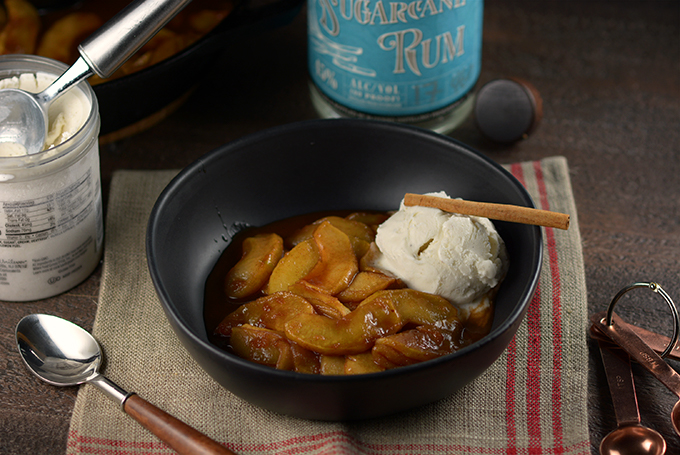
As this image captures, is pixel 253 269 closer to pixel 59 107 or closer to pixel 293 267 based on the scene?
pixel 293 267

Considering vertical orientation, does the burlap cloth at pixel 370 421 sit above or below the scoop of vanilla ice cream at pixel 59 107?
below

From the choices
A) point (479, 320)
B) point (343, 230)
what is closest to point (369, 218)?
point (343, 230)

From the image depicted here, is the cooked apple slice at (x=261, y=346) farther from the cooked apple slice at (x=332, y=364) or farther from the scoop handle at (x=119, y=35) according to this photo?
the scoop handle at (x=119, y=35)

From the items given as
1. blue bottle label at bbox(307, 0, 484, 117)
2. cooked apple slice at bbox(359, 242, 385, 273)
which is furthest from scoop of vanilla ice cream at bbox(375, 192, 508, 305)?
blue bottle label at bbox(307, 0, 484, 117)

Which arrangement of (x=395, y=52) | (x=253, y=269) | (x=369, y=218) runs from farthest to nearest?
(x=395, y=52)
(x=369, y=218)
(x=253, y=269)

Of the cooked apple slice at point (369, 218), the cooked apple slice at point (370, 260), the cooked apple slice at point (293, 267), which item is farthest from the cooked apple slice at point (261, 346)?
the cooked apple slice at point (369, 218)
